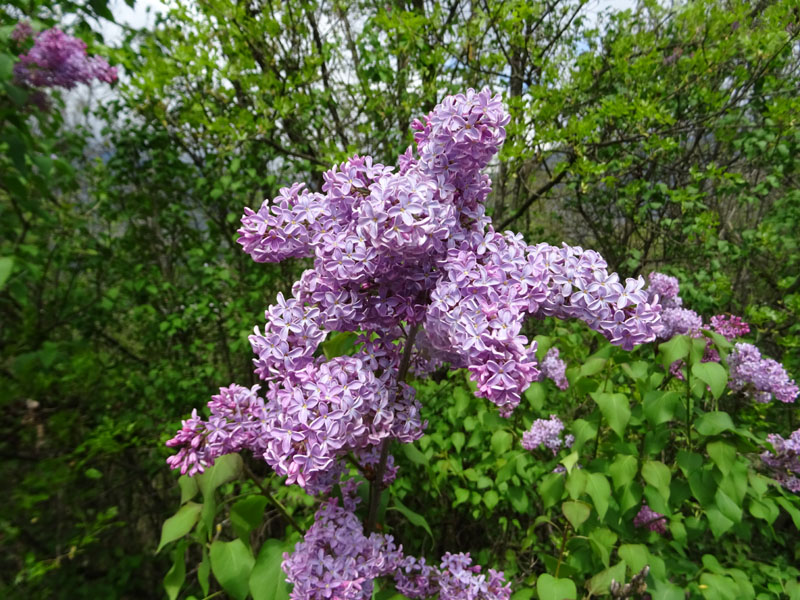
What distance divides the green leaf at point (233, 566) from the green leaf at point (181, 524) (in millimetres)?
92

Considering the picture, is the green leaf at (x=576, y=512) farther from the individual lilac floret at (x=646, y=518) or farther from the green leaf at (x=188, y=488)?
the green leaf at (x=188, y=488)

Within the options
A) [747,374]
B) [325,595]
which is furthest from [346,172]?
[747,374]

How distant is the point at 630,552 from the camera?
156 cm

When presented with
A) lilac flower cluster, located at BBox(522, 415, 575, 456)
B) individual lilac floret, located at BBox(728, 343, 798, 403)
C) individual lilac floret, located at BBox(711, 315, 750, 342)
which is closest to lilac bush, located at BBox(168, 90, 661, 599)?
lilac flower cluster, located at BBox(522, 415, 575, 456)

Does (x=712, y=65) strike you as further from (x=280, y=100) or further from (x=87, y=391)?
(x=87, y=391)

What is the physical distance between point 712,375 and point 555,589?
0.82m

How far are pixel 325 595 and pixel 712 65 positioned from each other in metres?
3.95

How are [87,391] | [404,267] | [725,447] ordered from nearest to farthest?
[404,267] → [725,447] → [87,391]

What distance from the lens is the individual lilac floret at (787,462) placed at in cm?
196

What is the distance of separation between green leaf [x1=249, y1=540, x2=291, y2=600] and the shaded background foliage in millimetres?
1402

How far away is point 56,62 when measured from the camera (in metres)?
3.12

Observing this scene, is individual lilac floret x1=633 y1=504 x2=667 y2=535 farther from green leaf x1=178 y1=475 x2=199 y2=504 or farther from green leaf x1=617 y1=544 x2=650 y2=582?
green leaf x1=178 y1=475 x2=199 y2=504

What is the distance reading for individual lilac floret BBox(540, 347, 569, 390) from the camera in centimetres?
284

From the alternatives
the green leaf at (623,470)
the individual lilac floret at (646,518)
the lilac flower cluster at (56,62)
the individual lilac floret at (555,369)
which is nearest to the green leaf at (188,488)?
the green leaf at (623,470)
